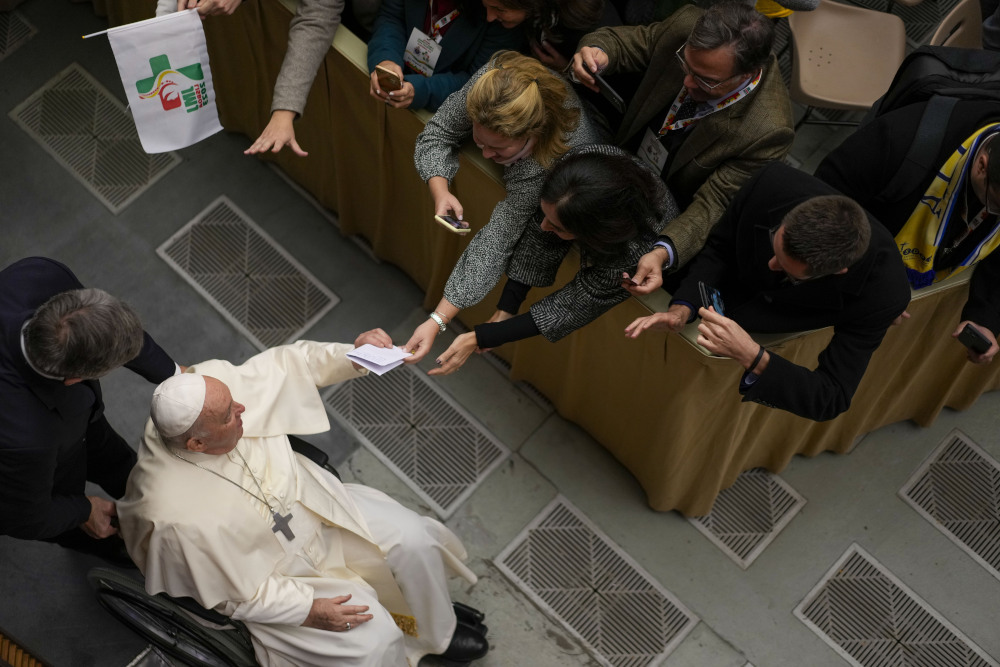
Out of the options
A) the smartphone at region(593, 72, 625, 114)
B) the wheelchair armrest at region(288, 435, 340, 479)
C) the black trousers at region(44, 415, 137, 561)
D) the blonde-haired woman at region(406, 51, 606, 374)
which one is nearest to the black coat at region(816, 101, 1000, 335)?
the smartphone at region(593, 72, 625, 114)

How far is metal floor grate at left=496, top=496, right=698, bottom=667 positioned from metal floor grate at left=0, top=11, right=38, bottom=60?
3.75 metres

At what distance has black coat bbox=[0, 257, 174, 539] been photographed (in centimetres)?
281

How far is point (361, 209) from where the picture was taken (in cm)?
462

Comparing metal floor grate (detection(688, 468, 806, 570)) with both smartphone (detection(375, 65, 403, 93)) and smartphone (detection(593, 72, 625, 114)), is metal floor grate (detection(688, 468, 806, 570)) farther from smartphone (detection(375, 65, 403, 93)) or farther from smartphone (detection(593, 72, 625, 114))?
smartphone (detection(375, 65, 403, 93))

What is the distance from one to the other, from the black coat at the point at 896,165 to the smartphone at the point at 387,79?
149 cm

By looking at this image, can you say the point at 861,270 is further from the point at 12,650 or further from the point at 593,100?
the point at 12,650

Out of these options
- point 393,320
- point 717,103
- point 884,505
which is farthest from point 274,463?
point 884,505

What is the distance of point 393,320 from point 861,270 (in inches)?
96.3

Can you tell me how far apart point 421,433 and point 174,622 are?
61.7 inches

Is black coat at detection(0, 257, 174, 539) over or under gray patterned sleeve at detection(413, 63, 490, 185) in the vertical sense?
under

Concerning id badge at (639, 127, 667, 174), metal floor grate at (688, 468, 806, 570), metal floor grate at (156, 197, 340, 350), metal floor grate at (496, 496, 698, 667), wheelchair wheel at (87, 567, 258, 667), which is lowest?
metal floor grate at (496, 496, 698, 667)

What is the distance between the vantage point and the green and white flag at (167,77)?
3.29m

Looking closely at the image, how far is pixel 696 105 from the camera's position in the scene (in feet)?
10.4

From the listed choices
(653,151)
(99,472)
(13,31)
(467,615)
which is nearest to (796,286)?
(653,151)
